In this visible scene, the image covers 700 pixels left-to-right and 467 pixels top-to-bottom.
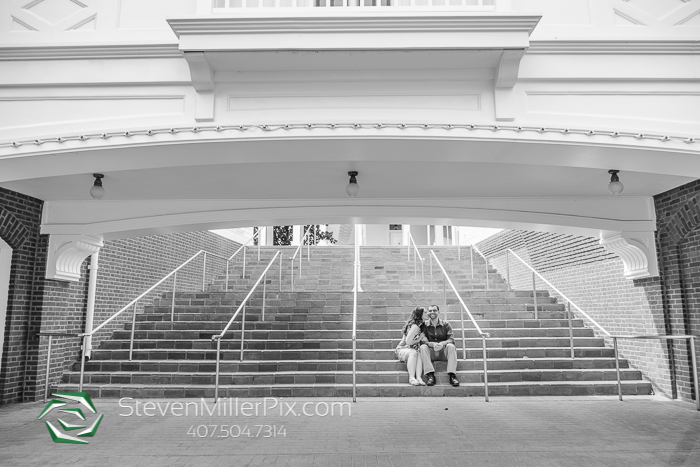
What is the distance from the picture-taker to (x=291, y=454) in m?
4.83

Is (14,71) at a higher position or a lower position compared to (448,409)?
higher

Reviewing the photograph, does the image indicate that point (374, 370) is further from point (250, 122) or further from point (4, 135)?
point (4, 135)

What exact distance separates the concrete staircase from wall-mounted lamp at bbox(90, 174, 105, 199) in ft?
10.7

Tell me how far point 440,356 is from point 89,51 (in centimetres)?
632

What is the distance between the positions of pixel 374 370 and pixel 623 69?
5.64 metres

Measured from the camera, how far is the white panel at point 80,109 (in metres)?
4.86

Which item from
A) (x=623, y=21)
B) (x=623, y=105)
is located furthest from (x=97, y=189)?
(x=623, y=21)

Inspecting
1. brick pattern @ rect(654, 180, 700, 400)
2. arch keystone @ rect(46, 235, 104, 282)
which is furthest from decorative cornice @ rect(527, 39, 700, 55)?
arch keystone @ rect(46, 235, 104, 282)

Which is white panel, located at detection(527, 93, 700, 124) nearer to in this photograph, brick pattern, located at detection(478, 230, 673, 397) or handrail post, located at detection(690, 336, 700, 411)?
handrail post, located at detection(690, 336, 700, 411)

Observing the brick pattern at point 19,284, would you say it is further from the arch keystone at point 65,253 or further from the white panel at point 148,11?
the white panel at point 148,11

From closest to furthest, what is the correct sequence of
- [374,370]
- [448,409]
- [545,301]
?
[448,409], [374,370], [545,301]

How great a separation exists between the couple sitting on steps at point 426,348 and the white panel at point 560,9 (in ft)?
15.0

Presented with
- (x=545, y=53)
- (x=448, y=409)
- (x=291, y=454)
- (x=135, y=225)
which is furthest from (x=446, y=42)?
(x=135, y=225)

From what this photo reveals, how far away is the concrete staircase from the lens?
311 inches
